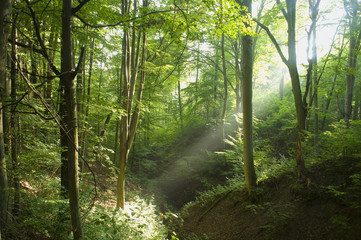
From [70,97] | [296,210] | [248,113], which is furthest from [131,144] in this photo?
[296,210]

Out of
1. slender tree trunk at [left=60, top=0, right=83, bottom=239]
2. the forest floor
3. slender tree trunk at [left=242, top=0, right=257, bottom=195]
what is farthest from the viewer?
slender tree trunk at [left=242, top=0, right=257, bottom=195]

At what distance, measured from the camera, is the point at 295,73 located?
6.18m


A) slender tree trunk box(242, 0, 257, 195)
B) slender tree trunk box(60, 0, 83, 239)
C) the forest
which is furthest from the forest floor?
slender tree trunk box(60, 0, 83, 239)

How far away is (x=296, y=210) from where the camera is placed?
4891 millimetres

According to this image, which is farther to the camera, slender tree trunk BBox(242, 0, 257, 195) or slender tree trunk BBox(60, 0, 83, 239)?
slender tree trunk BBox(242, 0, 257, 195)

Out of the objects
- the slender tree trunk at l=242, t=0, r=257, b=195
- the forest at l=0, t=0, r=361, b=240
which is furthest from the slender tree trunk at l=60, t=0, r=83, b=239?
the slender tree trunk at l=242, t=0, r=257, b=195

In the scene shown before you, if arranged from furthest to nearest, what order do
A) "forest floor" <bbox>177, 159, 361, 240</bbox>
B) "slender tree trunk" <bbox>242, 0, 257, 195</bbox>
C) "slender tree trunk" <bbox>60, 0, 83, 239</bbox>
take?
"slender tree trunk" <bbox>242, 0, 257, 195</bbox>
"forest floor" <bbox>177, 159, 361, 240</bbox>
"slender tree trunk" <bbox>60, 0, 83, 239</bbox>

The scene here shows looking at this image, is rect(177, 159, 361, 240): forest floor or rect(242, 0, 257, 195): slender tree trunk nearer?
rect(177, 159, 361, 240): forest floor

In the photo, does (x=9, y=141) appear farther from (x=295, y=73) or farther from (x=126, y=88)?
(x=295, y=73)

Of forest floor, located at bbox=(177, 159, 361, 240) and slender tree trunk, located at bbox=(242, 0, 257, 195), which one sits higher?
slender tree trunk, located at bbox=(242, 0, 257, 195)

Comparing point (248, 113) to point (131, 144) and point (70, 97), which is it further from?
point (70, 97)

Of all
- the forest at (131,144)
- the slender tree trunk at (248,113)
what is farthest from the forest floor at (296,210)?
the slender tree trunk at (248,113)

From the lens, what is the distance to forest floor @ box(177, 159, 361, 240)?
405 cm

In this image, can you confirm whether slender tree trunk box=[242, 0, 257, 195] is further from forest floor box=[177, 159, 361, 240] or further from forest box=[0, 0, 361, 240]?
forest floor box=[177, 159, 361, 240]
